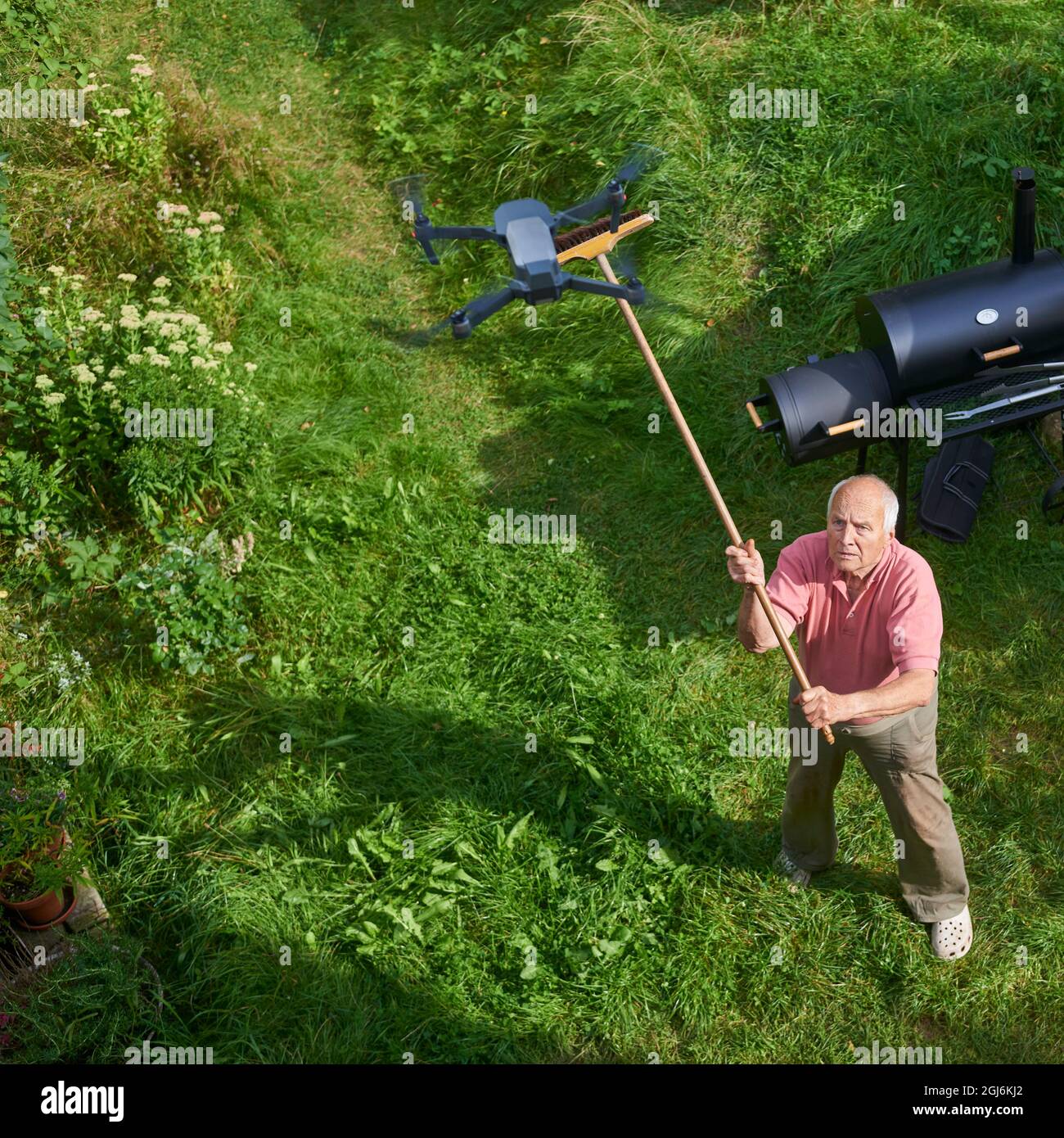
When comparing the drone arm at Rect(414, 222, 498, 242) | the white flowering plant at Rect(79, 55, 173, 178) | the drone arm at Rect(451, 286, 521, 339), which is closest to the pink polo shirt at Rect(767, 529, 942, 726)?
the drone arm at Rect(451, 286, 521, 339)

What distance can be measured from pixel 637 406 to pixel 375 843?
138 inches

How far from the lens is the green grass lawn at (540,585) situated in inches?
217

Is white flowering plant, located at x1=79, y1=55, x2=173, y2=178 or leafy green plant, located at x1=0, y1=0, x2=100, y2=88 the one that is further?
white flowering plant, located at x1=79, y1=55, x2=173, y2=178

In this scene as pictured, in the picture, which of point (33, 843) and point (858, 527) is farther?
point (33, 843)

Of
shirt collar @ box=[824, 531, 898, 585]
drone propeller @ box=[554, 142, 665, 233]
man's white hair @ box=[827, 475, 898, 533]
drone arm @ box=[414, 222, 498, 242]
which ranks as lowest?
shirt collar @ box=[824, 531, 898, 585]

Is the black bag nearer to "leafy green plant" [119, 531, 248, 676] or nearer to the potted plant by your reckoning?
"leafy green plant" [119, 531, 248, 676]

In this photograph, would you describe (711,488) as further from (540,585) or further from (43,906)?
(43,906)

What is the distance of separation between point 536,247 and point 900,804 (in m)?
2.83

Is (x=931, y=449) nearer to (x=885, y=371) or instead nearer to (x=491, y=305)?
(x=885, y=371)

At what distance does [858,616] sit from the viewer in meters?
4.89

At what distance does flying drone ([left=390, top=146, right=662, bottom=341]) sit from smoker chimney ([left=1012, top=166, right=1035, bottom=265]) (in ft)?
11.1

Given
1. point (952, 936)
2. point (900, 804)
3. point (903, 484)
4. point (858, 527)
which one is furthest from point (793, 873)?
point (903, 484)

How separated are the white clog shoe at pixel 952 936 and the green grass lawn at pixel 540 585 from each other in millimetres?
90

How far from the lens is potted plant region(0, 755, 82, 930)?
5492 mm
